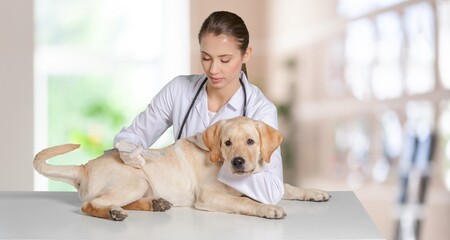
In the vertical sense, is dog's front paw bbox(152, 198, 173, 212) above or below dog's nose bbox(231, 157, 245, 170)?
below

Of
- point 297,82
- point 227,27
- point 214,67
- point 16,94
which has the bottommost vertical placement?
point 16,94

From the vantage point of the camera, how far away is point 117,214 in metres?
2.27

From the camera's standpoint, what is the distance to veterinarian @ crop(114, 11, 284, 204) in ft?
7.90

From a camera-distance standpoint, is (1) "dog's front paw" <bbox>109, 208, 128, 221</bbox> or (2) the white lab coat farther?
(2) the white lab coat

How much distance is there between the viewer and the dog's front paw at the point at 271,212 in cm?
231

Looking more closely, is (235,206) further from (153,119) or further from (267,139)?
(153,119)

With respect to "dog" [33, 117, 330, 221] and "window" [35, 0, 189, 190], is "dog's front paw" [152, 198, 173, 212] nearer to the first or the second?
→ "dog" [33, 117, 330, 221]

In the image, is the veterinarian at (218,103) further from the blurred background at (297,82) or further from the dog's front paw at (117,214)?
the blurred background at (297,82)

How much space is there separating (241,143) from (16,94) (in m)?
3.90

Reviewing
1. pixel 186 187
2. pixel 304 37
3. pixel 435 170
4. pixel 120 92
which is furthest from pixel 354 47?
pixel 186 187

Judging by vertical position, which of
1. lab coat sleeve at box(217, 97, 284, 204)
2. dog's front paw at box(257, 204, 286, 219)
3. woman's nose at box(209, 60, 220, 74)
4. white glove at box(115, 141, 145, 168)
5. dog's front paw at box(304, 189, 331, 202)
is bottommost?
dog's front paw at box(304, 189, 331, 202)

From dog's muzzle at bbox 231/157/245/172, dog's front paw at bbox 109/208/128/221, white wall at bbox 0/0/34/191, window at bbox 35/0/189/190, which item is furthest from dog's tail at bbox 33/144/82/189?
window at bbox 35/0/189/190

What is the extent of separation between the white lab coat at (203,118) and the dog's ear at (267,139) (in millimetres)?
87

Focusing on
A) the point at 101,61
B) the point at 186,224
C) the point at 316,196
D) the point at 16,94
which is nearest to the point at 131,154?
the point at 186,224
